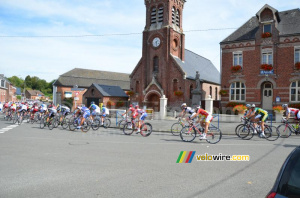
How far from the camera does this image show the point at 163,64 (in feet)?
115

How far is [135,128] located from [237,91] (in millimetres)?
16620

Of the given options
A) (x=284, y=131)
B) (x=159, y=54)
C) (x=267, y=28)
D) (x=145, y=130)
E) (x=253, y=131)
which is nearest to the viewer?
(x=253, y=131)

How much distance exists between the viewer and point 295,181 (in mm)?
2381

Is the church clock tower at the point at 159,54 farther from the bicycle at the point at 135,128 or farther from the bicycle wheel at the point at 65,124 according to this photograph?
the bicycle at the point at 135,128

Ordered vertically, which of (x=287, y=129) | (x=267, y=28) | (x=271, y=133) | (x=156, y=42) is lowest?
(x=271, y=133)

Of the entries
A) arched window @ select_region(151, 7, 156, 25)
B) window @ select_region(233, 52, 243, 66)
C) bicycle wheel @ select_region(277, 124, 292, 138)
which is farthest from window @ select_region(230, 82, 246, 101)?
arched window @ select_region(151, 7, 156, 25)

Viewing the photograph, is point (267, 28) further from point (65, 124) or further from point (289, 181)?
point (289, 181)

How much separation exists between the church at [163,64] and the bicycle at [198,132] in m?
21.2

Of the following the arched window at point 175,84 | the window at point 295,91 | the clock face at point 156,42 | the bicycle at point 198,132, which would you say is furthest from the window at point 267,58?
the bicycle at point 198,132

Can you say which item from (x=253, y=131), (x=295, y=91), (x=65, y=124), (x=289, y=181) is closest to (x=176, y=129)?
(x=253, y=131)

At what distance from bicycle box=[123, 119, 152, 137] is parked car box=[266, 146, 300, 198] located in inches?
430

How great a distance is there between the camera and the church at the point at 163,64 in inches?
1346

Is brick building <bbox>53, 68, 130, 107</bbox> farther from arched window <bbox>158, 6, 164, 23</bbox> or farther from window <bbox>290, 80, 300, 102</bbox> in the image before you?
window <bbox>290, 80, 300, 102</bbox>

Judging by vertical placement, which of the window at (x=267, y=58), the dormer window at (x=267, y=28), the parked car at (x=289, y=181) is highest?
the dormer window at (x=267, y=28)
